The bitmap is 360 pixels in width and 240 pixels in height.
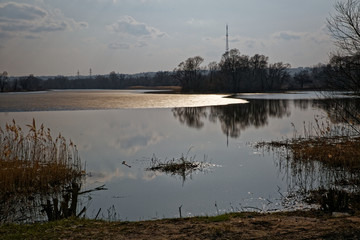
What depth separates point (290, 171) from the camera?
11117mm

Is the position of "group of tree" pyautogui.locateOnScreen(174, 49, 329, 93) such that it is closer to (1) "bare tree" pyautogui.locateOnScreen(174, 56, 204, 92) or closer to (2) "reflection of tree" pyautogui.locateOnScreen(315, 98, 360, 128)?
(1) "bare tree" pyautogui.locateOnScreen(174, 56, 204, 92)

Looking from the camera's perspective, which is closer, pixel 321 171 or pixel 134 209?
pixel 134 209

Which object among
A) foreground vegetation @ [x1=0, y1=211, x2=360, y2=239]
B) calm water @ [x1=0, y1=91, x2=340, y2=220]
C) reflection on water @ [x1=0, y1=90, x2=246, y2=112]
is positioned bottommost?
calm water @ [x1=0, y1=91, x2=340, y2=220]

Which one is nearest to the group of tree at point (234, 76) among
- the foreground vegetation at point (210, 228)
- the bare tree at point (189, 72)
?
the bare tree at point (189, 72)

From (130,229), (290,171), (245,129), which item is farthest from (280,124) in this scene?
(130,229)

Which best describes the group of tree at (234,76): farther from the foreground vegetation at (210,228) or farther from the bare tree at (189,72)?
the foreground vegetation at (210,228)

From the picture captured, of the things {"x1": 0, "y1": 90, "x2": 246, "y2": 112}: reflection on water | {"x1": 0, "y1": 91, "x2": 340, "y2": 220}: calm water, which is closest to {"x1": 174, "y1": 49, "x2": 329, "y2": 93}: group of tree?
{"x1": 0, "y1": 90, "x2": 246, "y2": 112}: reflection on water

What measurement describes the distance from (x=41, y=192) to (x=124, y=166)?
347 cm

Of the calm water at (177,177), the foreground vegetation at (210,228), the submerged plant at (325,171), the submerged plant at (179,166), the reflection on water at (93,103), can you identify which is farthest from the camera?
the reflection on water at (93,103)

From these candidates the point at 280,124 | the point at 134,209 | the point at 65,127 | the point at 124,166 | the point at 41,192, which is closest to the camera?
the point at 134,209

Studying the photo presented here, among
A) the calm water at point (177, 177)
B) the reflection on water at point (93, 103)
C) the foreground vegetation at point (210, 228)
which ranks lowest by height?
the calm water at point (177, 177)

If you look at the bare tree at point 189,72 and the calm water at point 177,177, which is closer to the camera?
the calm water at point 177,177

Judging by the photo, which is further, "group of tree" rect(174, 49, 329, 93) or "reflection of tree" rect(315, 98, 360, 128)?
"group of tree" rect(174, 49, 329, 93)

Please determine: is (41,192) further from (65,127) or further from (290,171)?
(65,127)
